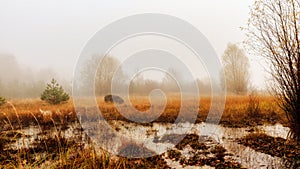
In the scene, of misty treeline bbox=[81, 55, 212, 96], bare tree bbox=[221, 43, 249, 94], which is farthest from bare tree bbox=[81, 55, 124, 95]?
bare tree bbox=[221, 43, 249, 94]

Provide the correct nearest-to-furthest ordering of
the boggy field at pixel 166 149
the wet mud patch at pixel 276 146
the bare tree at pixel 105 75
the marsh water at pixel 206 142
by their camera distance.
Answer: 1. the boggy field at pixel 166 149
2. the wet mud patch at pixel 276 146
3. the marsh water at pixel 206 142
4. the bare tree at pixel 105 75

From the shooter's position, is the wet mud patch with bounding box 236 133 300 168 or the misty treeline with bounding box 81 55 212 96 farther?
the misty treeline with bounding box 81 55 212 96

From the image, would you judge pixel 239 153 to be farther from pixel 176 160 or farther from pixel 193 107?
pixel 193 107

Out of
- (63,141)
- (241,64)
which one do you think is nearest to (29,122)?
(63,141)

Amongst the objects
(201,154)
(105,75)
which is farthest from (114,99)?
(201,154)

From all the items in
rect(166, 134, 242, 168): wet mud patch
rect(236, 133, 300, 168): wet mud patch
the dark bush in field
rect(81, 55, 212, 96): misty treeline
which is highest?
rect(81, 55, 212, 96): misty treeline

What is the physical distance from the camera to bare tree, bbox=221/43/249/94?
24.5m

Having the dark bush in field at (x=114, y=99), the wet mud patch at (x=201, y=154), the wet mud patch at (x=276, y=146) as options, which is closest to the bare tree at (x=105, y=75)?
the dark bush in field at (x=114, y=99)

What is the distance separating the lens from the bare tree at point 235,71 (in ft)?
80.4

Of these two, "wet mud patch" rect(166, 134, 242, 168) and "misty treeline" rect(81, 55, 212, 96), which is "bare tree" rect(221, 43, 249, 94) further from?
"wet mud patch" rect(166, 134, 242, 168)

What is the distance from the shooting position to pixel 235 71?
24.8m

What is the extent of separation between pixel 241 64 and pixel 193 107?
1536 cm

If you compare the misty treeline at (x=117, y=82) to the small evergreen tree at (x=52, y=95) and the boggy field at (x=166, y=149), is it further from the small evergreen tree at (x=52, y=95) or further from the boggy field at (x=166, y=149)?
the boggy field at (x=166, y=149)

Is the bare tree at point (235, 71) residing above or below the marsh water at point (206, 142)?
above
